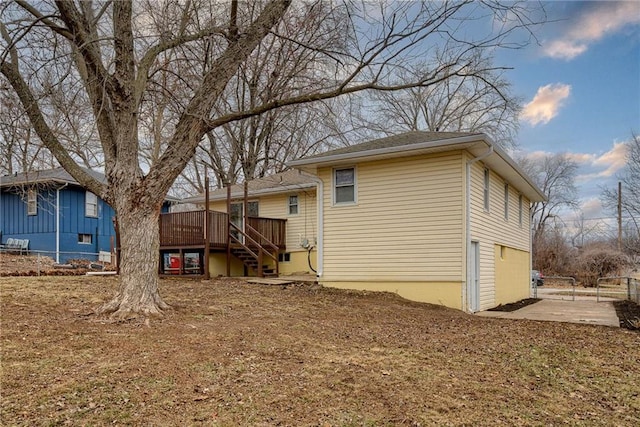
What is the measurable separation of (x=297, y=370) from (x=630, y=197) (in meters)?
29.3

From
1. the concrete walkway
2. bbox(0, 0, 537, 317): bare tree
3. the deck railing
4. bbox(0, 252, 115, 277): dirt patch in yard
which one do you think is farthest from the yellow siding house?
Answer: bbox(0, 252, 115, 277): dirt patch in yard

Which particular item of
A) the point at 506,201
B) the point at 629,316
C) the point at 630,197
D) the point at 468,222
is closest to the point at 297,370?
the point at 468,222

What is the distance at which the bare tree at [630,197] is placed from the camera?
2442 centimetres

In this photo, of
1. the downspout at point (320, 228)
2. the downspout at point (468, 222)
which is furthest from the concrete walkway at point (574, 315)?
the downspout at point (320, 228)

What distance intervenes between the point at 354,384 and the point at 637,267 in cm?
2423

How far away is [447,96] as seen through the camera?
27.3m

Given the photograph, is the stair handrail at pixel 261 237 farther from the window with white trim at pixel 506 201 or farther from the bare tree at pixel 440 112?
the bare tree at pixel 440 112

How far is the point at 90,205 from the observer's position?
20125mm

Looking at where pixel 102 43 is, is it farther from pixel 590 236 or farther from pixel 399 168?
pixel 590 236

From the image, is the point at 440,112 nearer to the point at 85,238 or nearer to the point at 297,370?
the point at 85,238

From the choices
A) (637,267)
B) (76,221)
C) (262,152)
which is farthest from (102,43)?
(637,267)

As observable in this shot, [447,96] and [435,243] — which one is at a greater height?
[447,96]

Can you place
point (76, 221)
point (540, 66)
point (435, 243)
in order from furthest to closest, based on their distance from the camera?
point (76, 221)
point (540, 66)
point (435, 243)

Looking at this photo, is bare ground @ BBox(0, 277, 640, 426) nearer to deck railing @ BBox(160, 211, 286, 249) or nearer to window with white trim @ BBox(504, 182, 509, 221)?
window with white trim @ BBox(504, 182, 509, 221)
